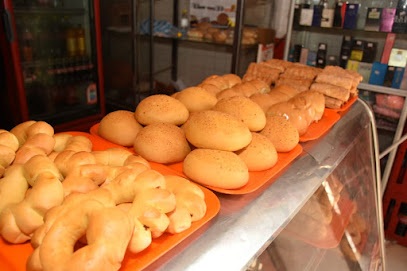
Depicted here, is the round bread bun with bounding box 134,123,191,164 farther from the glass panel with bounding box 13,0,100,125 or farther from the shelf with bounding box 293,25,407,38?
the shelf with bounding box 293,25,407,38

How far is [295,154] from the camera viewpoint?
3.77 ft

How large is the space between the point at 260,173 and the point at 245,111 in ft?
0.73

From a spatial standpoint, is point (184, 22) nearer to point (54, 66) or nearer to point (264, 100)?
point (54, 66)

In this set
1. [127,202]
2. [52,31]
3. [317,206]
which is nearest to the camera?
[127,202]

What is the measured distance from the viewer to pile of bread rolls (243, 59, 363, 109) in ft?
5.70

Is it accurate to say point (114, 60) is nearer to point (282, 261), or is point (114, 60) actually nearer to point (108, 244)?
point (282, 261)

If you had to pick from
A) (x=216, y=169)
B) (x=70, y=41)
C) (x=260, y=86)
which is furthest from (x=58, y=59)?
(x=216, y=169)

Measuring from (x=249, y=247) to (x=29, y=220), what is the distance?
1.47 ft

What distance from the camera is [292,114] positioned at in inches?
51.1

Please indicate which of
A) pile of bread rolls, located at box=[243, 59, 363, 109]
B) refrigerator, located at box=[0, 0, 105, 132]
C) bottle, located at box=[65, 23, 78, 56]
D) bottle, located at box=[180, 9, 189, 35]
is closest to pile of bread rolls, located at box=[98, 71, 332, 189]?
pile of bread rolls, located at box=[243, 59, 363, 109]

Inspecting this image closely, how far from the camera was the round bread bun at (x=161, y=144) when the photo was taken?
0.98m

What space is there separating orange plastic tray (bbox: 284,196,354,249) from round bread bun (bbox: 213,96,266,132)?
0.36 m

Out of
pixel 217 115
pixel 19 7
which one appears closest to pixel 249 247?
pixel 217 115

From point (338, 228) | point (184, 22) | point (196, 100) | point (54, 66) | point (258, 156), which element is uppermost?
point (184, 22)
